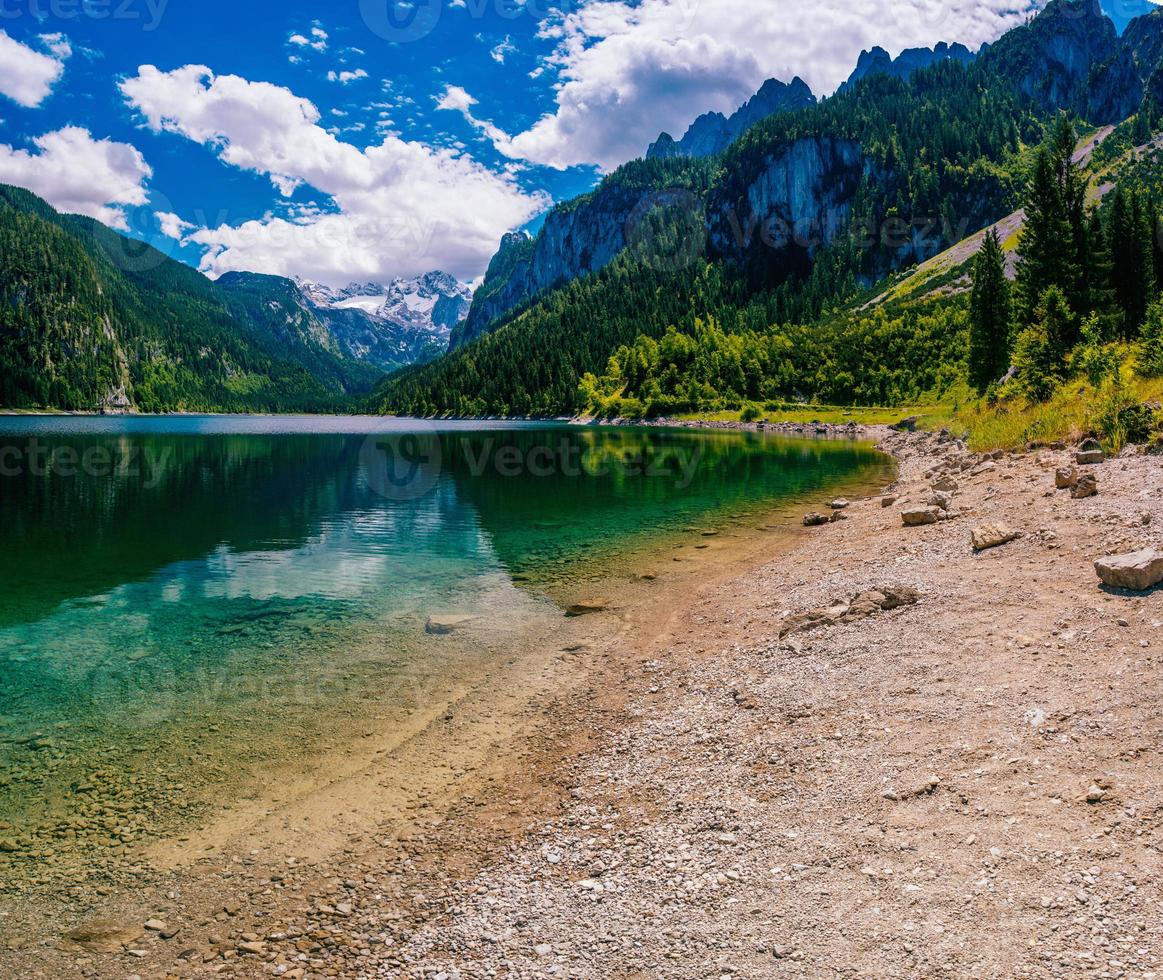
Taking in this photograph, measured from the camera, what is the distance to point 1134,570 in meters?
12.3

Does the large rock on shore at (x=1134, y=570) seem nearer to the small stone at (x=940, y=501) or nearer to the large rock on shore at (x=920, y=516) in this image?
the large rock on shore at (x=920, y=516)

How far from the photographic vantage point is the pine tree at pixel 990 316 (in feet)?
267

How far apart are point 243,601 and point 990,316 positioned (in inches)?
3601

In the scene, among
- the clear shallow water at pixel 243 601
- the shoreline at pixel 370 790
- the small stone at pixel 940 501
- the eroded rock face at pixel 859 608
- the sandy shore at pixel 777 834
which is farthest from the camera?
the small stone at pixel 940 501

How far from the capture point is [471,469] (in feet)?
228

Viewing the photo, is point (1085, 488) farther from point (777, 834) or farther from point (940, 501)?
point (777, 834)

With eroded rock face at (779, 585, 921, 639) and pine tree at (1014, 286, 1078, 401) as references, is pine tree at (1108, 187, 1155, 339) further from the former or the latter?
eroded rock face at (779, 585, 921, 639)

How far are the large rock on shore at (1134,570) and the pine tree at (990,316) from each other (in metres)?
79.8

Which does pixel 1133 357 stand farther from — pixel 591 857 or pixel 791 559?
pixel 591 857

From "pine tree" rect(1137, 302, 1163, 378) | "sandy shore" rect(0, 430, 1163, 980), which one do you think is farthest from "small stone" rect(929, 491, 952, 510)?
"pine tree" rect(1137, 302, 1163, 378)

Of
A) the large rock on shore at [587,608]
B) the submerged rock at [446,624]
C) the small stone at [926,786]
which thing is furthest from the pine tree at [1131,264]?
the small stone at [926,786]

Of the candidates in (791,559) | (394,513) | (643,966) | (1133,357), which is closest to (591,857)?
(643,966)

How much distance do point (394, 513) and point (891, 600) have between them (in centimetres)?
3198

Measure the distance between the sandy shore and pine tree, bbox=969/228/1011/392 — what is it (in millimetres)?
80927
